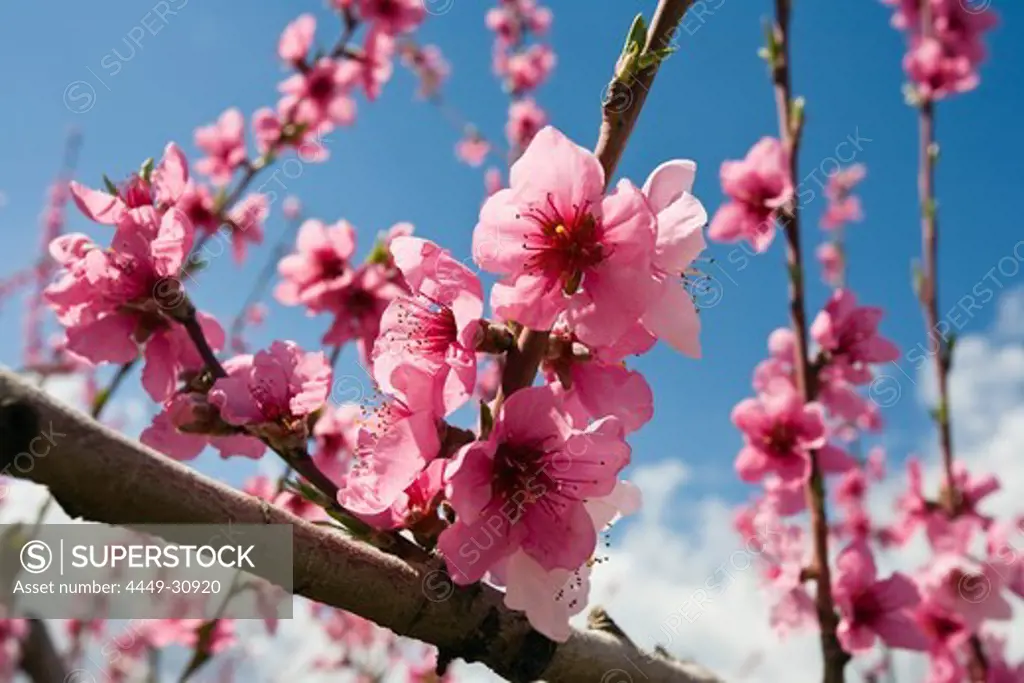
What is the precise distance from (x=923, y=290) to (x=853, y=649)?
6.32 feet

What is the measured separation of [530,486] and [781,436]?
1.95 m

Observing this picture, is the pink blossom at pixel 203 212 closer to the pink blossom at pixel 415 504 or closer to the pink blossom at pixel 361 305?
the pink blossom at pixel 361 305

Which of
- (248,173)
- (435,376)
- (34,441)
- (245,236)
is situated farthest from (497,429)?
(245,236)

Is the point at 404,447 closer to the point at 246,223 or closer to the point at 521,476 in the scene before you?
the point at 521,476

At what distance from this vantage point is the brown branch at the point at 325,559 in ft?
2.65

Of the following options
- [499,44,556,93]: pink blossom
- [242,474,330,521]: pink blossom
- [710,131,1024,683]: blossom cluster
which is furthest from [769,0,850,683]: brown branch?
[499,44,556,93]: pink blossom

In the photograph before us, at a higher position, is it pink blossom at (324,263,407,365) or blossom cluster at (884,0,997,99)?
blossom cluster at (884,0,997,99)

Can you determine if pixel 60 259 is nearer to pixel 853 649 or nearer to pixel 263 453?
pixel 263 453

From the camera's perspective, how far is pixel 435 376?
1.07 metres

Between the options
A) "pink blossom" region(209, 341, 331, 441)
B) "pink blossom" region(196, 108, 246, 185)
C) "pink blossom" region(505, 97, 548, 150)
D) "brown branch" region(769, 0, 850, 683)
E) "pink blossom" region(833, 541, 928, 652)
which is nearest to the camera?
"pink blossom" region(209, 341, 331, 441)

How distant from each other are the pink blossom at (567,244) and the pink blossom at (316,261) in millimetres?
1451

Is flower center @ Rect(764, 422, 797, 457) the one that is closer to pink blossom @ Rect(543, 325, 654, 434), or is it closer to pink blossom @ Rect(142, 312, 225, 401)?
pink blossom @ Rect(543, 325, 654, 434)

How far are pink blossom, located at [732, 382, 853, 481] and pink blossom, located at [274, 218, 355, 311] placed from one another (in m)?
1.44

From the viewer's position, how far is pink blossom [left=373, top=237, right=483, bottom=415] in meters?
1.06
